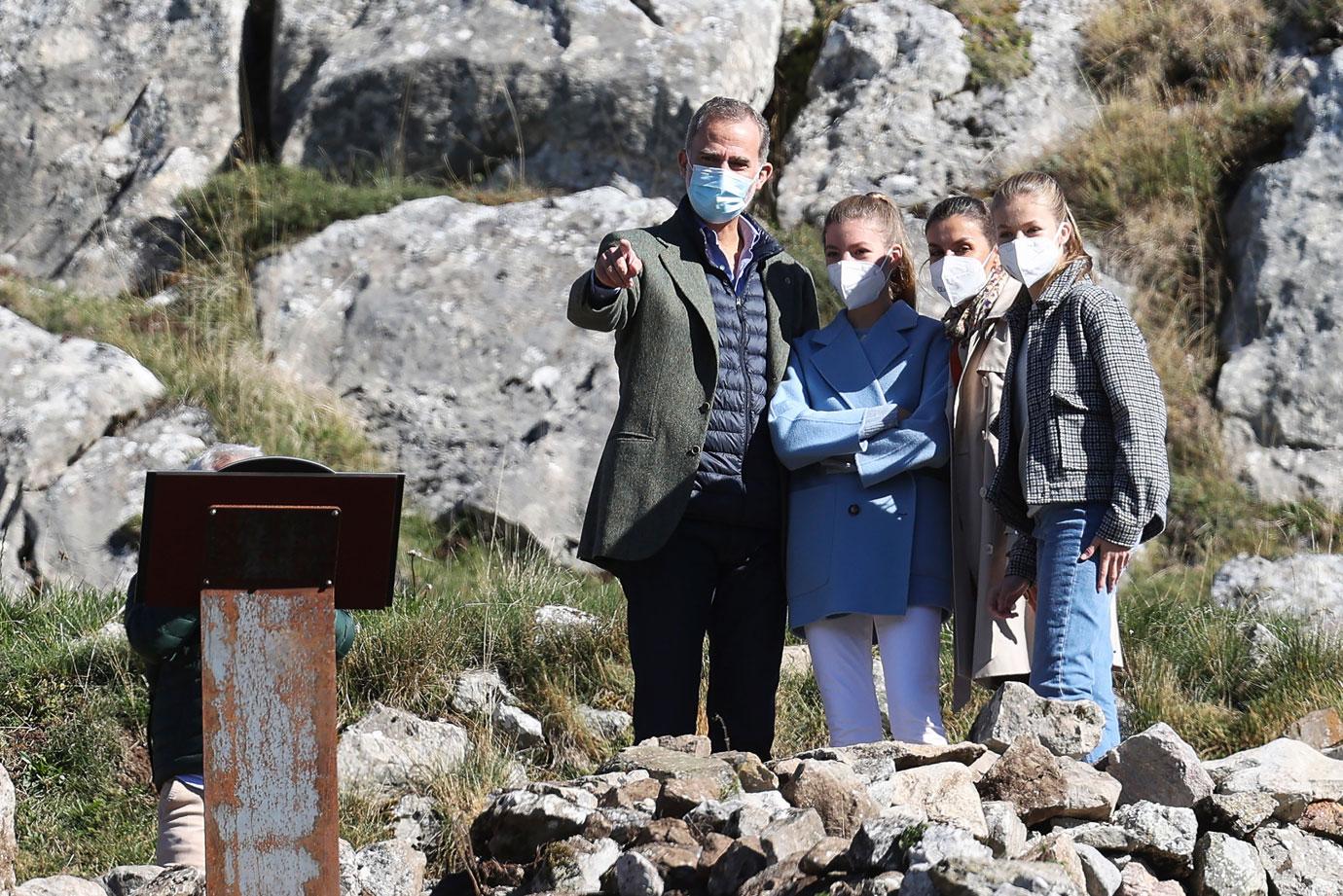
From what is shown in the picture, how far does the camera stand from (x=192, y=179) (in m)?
8.64

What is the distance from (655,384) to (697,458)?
0.23 meters

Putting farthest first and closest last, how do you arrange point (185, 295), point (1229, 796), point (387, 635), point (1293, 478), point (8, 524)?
point (185, 295) < point (1293, 478) < point (8, 524) < point (387, 635) < point (1229, 796)

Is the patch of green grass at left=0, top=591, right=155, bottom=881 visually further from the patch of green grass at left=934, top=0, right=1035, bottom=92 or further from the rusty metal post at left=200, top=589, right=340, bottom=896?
the patch of green grass at left=934, top=0, right=1035, bottom=92

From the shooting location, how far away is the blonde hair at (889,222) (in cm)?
415

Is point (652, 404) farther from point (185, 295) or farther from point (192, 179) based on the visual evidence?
point (192, 179)

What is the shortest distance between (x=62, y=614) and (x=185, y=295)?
244cm

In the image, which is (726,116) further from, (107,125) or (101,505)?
(107,125)

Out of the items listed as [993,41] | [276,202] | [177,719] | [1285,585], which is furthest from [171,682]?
[993,41]

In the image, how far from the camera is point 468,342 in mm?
7445

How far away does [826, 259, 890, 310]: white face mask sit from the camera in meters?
4.09

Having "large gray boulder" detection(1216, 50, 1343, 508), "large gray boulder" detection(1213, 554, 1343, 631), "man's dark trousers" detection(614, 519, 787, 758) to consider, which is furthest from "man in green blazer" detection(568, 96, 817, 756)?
"large gray boulder" detection(1216, 50, 1343, 508)

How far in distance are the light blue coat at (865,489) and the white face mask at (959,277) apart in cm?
17

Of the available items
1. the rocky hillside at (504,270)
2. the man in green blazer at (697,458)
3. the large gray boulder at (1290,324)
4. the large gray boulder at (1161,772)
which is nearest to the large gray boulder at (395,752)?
the rocky hillside at (504,270)

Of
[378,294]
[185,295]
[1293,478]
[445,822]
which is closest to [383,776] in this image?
[445,822]
